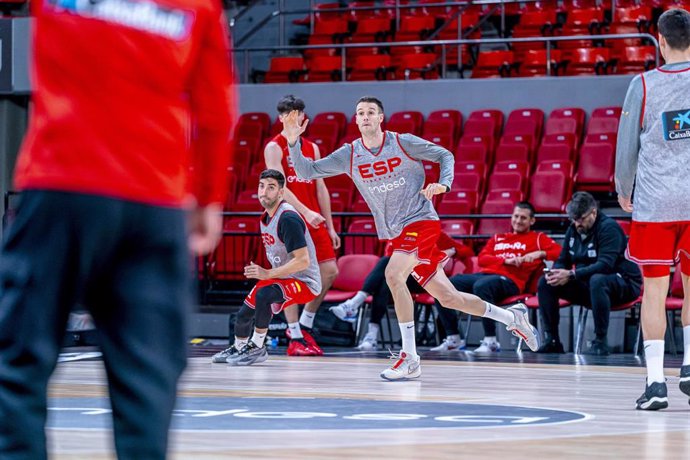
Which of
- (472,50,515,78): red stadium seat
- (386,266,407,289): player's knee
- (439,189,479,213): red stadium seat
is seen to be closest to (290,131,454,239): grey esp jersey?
(386,266,407,289): player's knee

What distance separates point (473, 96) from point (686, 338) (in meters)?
9.84

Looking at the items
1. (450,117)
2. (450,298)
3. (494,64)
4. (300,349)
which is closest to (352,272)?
(300,349)

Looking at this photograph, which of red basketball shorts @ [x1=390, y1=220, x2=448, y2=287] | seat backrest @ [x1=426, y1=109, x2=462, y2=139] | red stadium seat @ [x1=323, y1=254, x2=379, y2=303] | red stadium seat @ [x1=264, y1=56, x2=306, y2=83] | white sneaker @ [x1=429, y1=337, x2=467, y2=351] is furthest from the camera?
red stadium seat @ [x1=264, y1=56, x2=306, y2=83]

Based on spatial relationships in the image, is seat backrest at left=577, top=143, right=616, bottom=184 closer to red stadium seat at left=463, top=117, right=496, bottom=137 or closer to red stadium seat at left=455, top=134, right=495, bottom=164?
red stadium seat at left=455, top=134, right=495, bottom=164

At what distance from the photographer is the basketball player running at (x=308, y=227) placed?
9531 millimetres

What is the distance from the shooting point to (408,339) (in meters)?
7.24

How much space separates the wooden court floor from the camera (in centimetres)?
375

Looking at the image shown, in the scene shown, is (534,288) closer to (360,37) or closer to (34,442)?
(360,37)

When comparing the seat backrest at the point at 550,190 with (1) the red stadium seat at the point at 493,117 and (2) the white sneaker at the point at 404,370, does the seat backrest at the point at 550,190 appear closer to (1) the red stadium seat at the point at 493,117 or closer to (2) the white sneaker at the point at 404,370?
(1) the red stadium seat at the point at 493,117

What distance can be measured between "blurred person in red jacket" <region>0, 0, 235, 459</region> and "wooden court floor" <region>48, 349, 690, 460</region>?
1542mm

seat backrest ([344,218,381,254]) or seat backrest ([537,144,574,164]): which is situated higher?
seat backrest ([537,144,574,164])

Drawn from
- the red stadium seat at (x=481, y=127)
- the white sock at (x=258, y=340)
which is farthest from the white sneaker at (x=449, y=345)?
the red stadium seat at (x=481, y=127)

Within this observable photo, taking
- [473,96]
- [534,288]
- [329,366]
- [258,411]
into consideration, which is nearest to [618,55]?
[473,96]

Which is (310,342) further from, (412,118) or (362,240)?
(412,118)
